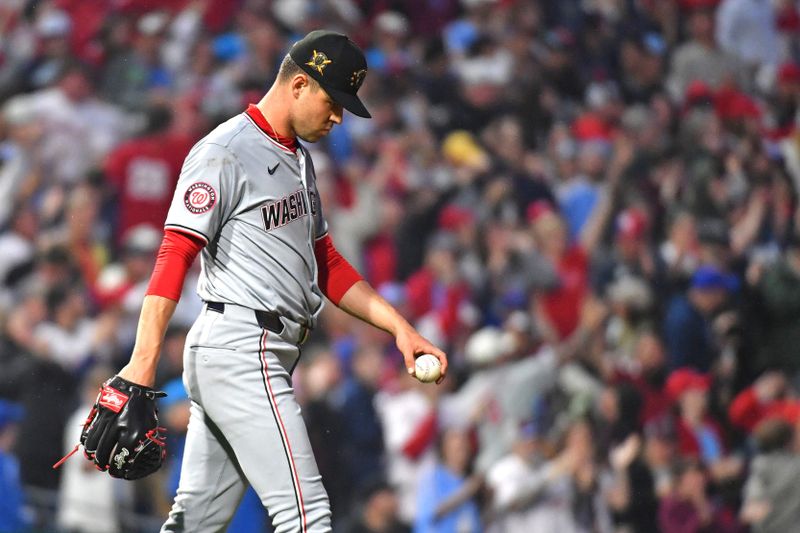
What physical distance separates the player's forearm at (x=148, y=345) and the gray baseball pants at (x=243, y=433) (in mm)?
250

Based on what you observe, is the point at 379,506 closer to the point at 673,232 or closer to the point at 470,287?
the point at 470,287

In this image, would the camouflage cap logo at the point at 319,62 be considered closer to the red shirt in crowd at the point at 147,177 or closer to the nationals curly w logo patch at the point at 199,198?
the nationals curly w logo patch at the point at 199,198

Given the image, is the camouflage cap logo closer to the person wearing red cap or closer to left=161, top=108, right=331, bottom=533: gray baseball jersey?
left=161, top=108, right=331, bottom=533: gray baseball jersey

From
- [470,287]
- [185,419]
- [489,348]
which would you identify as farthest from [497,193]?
[185,419]

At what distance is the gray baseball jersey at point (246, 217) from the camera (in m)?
3.26

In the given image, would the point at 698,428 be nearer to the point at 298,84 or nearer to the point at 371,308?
the point at 371,308

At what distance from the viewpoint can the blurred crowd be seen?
7273mm

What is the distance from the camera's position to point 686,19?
34.9 ft

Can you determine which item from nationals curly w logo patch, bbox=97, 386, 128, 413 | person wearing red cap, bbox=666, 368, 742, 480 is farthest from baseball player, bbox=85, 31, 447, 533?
person wearing red cap, bbox=666, 368, 742, 480

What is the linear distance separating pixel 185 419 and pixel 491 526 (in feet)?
6.21

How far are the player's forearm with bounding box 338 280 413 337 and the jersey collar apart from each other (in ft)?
1.61

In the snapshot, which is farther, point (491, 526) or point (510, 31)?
point (510, 31)

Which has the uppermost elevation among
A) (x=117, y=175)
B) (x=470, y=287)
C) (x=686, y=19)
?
(x=686, y=19)

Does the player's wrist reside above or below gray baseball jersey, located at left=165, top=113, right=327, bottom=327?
below
